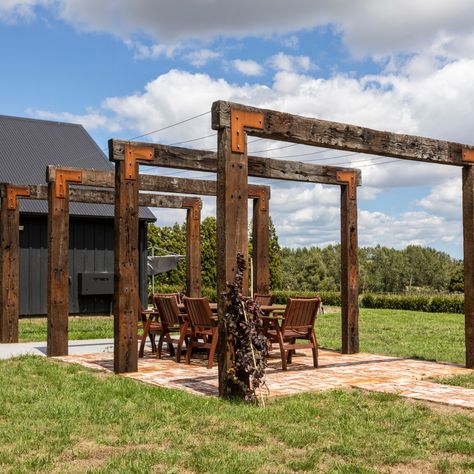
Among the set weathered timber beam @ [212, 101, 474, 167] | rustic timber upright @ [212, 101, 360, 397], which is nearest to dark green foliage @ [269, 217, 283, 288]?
weathered timber beam @ [212, 101, 474, 167]

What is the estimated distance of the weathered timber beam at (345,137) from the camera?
22.1ft

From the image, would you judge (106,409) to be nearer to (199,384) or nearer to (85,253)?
(199,384)

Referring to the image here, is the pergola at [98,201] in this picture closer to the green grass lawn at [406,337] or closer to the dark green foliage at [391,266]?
the green grass lawn at [406,337]

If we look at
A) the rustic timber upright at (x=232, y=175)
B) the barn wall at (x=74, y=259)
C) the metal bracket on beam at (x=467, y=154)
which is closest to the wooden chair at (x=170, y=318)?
the rustic timber upright at (x=232, y=175)

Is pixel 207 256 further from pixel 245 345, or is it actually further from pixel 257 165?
pixel 245 345

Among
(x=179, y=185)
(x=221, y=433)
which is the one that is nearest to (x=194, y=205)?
(x=179, y=185)

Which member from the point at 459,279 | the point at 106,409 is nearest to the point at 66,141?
the point at 106,409

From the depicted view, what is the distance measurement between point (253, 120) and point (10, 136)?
52.0 feet

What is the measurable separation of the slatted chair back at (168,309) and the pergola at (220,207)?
2.48 ft

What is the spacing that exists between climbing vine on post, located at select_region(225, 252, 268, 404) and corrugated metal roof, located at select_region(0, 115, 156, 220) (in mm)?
12946

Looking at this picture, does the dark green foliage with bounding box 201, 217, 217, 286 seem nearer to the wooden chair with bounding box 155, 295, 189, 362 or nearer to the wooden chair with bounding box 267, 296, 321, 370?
the wooden chair with bounding box 155, 295, 189, 362

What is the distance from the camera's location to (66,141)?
2177 centimetres

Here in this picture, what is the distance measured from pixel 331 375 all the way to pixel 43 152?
596 inches

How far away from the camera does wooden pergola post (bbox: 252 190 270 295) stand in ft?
40.9
